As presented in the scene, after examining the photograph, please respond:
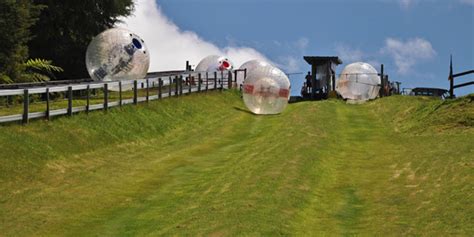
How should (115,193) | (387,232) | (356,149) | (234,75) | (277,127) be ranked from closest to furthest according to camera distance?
(387,232) < (115,193) < (356,149) < (277,127) < (234,75)

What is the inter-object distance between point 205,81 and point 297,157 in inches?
974

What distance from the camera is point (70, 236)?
1384 cm

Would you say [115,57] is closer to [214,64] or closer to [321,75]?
[214,64]

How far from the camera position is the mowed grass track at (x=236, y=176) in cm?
Result: 1427

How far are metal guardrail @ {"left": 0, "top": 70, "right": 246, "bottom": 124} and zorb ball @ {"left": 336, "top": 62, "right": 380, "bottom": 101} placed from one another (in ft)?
24.0

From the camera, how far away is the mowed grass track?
14.3 meters

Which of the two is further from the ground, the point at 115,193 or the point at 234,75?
the point at 234,75

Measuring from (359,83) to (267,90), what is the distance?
596 inches

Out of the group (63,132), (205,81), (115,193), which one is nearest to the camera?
(115,193)

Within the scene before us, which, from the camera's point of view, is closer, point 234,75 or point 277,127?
point 277,127

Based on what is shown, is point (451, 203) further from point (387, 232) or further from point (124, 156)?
point (124, 156)

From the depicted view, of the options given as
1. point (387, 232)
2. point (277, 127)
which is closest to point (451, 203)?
point (387, 232)

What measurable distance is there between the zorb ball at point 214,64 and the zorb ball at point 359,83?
26.1ft

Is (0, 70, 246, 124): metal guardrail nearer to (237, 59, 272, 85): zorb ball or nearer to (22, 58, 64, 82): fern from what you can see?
(237, 59, 272, 85): zorb ball
